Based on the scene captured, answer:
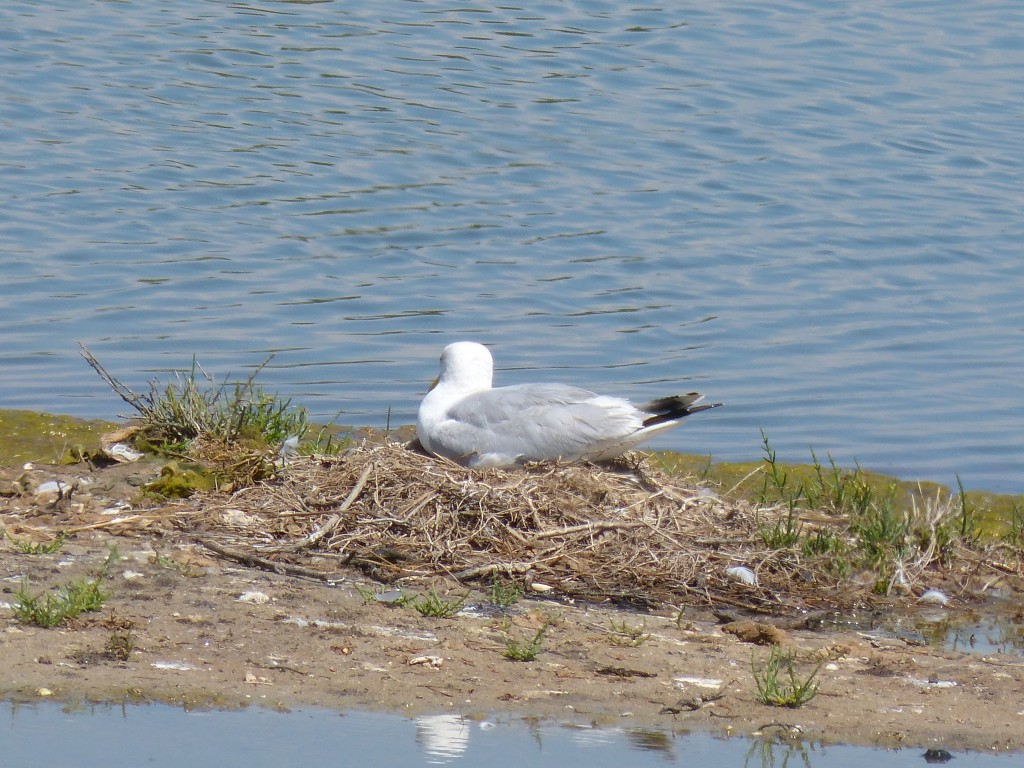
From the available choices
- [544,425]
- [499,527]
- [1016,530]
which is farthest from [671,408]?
[1016,530]

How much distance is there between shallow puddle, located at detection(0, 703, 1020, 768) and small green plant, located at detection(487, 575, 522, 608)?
114cm

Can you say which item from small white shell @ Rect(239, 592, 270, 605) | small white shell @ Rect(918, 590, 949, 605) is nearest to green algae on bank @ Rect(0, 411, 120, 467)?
small white shell @ Rect(239, 592, 270, 605)

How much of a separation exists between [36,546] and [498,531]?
5.90 feet

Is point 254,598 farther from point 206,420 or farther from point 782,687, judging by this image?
point 206,420

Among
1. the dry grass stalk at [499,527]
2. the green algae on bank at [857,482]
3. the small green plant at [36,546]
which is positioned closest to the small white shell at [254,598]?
the dry grass stalk at [499,527]

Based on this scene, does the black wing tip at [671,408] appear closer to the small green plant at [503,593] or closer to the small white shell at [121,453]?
the small green plant at [503,593]

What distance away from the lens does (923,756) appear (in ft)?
15.5

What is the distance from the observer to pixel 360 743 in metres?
4.54

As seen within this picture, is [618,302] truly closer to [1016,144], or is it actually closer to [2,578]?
[1016,144]

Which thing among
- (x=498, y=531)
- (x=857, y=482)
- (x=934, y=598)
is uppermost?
(x=498, y=531)

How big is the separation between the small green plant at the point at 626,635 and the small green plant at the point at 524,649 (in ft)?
0.97

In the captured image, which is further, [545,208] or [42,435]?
[545,208]

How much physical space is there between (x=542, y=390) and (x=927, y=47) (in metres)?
14.2

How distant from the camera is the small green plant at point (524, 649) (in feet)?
17.3
